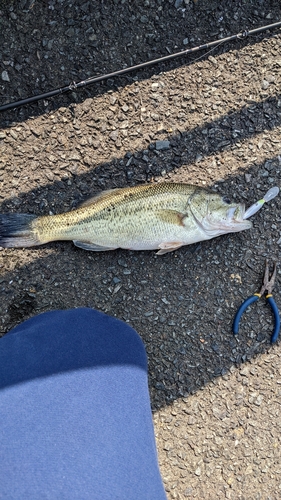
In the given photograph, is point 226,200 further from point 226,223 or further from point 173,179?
point 173,179

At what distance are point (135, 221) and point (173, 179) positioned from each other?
18.6 inches

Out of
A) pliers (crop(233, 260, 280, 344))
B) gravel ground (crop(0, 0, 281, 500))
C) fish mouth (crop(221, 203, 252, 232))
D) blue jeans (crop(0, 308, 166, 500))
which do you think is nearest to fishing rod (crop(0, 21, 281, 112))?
gravel ground (crop(0, 0, 281, 500))

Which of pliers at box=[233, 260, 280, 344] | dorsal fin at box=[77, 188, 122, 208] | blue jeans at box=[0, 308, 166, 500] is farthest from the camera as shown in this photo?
pliers at box=[233, 260, 280, 344]

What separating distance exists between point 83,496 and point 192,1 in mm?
3024

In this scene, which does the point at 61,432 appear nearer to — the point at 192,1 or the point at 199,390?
the point at 199,390

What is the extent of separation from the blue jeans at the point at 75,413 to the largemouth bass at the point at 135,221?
1.63ft

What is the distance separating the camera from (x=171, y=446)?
2.69 m

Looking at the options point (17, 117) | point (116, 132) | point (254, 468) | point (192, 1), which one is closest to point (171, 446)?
point (254, 468)

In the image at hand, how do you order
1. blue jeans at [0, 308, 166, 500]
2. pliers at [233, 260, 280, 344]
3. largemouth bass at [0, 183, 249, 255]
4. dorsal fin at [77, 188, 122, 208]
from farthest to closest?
1. pliers at [233, 260, 280, 344]
2. dorsal fin at [77, 188, 122, 208]
3. largemouth bass at [0, 183, 249, 255]
4. blue jeans at [0, 308, 166, 500]

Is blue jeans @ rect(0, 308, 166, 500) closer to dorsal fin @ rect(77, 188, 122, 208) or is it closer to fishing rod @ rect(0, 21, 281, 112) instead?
dorsal fin @ rect(77, 188, 122, 208)

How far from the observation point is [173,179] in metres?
2.65

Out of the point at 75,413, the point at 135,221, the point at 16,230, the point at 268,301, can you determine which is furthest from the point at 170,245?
the point at 75,413

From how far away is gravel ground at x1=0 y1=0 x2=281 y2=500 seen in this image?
2594 mm

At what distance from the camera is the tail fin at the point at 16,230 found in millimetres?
2438
